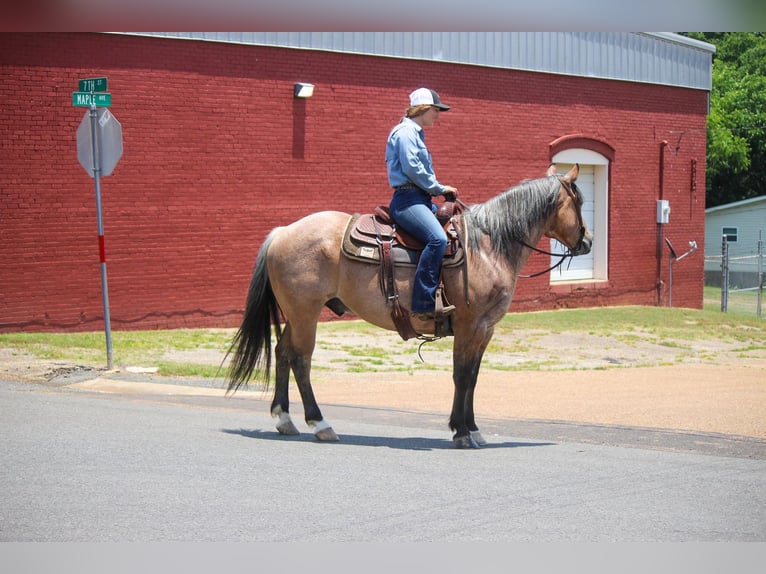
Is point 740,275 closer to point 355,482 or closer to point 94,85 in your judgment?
point 94,85

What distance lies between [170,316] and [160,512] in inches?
497

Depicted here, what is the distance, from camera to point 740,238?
142ft

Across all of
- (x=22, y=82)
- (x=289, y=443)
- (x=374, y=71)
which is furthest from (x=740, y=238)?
(x=289, y=443)

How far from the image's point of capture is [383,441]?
928cm

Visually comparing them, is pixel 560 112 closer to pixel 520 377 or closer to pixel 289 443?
pixel 520 377

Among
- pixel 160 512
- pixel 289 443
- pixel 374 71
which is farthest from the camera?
pixel 374 71

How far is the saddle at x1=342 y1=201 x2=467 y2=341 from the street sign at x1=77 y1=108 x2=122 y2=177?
5801 millimetres

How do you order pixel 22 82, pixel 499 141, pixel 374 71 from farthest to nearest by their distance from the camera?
pixel 499 141, pixel 374 71, pixel 22 82

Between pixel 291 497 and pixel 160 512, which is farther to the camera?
pixel 291 497

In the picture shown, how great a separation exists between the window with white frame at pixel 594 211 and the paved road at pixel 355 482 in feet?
52.9

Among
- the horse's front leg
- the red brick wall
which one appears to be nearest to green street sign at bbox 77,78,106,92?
the red brick wall

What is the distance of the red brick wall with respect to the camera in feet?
56.1

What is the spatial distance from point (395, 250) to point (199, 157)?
10413 mm

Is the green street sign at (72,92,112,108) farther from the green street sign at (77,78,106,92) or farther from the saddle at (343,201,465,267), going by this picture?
the saddle at (343,201,465,267)
